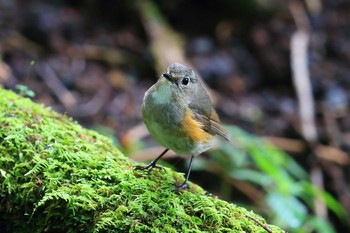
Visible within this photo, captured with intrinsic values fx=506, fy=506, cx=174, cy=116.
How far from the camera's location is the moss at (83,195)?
2.34m

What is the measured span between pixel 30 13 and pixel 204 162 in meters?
3.09

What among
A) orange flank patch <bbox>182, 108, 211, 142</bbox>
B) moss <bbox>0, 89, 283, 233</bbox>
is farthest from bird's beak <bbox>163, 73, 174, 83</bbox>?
A: moss <bbox>0, 89, 283, 233</bbox>

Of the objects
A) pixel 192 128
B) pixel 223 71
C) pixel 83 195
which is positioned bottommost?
pixel 83 195

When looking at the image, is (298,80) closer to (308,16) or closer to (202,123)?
(308,16)

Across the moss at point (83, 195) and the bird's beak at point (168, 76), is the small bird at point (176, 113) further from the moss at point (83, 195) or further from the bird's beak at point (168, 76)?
the moss at point (83, 195)

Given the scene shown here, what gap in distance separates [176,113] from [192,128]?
136mm

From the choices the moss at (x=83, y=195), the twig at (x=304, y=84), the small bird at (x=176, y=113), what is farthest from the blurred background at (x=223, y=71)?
the moss at (x=83, y=195)

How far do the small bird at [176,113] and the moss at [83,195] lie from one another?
0.28m

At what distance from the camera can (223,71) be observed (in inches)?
279

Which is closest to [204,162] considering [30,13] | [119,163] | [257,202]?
[257,202]

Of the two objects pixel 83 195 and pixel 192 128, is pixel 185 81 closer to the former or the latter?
pixel 192 128

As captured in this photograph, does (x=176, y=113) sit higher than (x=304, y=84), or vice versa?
(x=304, y=84)

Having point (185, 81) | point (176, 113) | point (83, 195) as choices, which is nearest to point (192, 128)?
point (176, 113)

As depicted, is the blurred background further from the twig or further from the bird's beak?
the bird's beak
